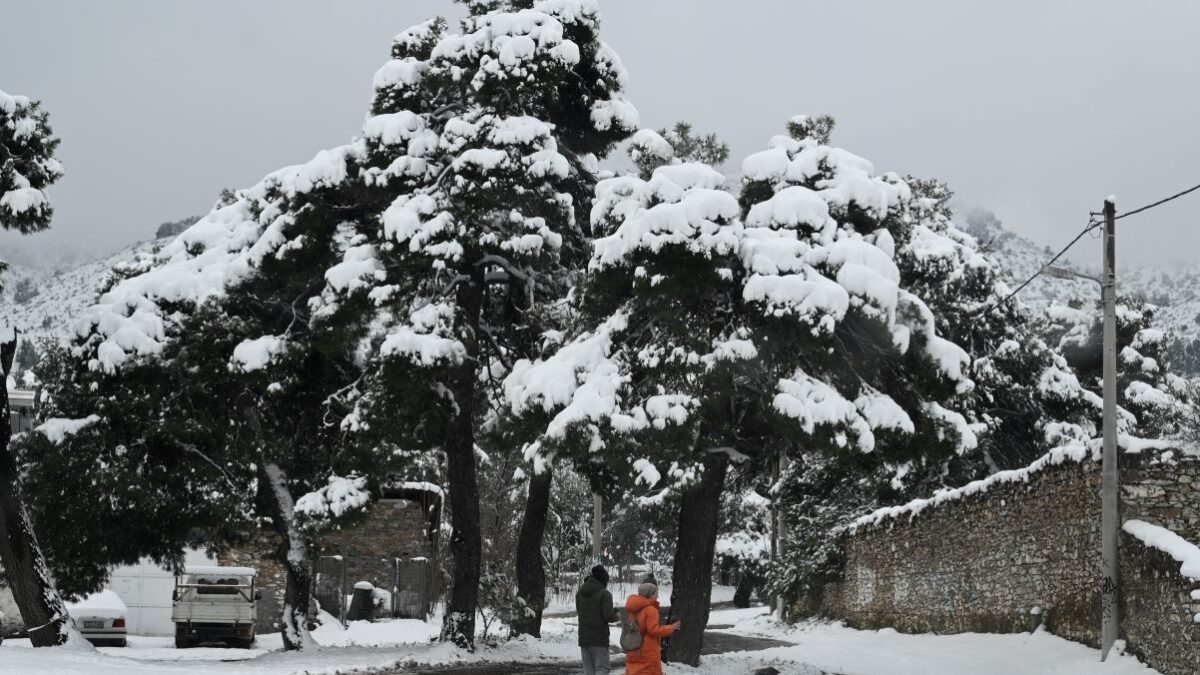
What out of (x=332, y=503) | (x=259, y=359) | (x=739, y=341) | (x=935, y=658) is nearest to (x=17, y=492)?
(x=259, y=359)

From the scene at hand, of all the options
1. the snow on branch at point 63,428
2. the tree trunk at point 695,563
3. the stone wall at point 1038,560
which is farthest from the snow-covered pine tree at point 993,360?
the snow on branch at point 63,428

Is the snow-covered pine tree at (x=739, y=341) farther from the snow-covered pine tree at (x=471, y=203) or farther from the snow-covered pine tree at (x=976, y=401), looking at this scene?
the snow-covered pine tree at (x=976, y=401)

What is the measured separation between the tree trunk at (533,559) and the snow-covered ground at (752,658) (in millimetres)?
492

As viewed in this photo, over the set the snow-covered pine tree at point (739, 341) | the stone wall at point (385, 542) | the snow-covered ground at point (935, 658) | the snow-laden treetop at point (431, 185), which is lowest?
the snow-covered ground at point (935, 658)

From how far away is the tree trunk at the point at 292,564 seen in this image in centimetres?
A: 2244

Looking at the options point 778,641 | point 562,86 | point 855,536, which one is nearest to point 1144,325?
point 855,536

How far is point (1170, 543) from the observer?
1462 centimetres

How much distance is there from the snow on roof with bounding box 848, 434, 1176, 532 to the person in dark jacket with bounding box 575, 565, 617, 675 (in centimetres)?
698

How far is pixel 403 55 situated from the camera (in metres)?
23.0

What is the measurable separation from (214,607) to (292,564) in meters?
6.05

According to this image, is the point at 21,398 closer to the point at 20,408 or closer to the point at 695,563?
the point at 20,408

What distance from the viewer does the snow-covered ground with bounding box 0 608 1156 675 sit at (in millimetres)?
15992

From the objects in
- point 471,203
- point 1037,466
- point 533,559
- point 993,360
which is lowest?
point 533,559

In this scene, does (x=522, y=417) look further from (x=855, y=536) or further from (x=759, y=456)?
(x=855, y=536)
